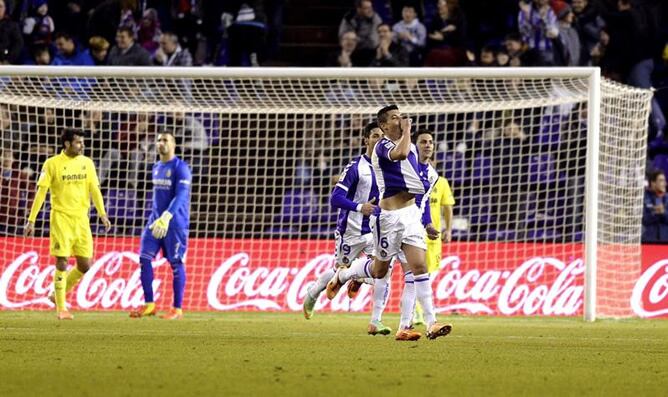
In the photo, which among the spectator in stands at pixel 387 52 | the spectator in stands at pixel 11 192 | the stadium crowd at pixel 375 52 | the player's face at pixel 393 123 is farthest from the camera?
the spectator in stands at pixel 387 52

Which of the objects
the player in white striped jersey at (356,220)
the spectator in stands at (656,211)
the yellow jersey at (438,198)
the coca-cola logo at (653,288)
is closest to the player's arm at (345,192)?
the player in white striped jersey at (356,220)

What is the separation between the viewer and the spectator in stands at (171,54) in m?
20.8

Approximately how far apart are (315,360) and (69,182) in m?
6.61

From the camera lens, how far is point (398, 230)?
36.3 ft

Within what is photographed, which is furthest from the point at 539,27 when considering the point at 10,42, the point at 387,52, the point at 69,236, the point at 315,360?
the point at 315,360

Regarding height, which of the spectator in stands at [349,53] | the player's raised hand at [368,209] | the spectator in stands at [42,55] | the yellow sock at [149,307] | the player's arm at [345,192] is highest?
the spectator in stands at [349,53]

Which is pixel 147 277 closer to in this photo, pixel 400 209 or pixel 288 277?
pixel 288 277

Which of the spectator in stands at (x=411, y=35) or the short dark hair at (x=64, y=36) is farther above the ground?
the spectator in stands at (x=411, y=35)

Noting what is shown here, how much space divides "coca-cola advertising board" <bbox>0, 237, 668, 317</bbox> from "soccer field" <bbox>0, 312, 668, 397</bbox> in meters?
2.76

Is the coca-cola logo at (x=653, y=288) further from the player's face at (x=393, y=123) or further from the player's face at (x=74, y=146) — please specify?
the player's face at (x=393, y=123)

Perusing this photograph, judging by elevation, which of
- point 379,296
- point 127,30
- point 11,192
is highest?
point 127,30

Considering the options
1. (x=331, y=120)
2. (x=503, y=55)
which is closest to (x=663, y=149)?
(x=503, y=55)

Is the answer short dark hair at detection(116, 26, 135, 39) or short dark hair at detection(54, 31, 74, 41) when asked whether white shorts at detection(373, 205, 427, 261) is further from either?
short dark hair at detection(54, 31, 74, 41)

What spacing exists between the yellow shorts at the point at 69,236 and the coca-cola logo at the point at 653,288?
671cm
